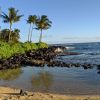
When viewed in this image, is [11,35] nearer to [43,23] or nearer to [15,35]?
[15,35]

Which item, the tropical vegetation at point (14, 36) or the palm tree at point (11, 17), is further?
the palm tree at point (11, 17)

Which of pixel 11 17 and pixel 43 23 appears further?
pixel 43 23

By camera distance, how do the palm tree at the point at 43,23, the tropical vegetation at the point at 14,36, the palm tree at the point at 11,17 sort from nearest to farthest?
the tropical vegetation at the point at 14,36
the palm tree at the point at 11,17
the palm tree at the point at 43,23

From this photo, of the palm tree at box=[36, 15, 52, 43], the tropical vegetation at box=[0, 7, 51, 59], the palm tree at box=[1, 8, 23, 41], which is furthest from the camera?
the palm tree at box=[36, 15, 52, 43]

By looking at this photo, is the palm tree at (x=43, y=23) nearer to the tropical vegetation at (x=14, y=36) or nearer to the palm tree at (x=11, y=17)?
the tropical vegetation at (x=14, y=36)

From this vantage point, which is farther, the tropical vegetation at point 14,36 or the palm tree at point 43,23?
the palm tree at point 43,23

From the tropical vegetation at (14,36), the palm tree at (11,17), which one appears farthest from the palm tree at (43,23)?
the palm tree at (11,17)

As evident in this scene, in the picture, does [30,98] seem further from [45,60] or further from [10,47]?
[10,47]

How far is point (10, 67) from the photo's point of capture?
35.7 metres

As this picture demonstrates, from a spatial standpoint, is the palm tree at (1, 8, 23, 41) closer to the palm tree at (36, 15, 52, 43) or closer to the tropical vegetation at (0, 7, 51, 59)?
the tropical vegetation at (0, 7, 51, 59)

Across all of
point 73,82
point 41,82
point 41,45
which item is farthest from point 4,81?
point 41,45

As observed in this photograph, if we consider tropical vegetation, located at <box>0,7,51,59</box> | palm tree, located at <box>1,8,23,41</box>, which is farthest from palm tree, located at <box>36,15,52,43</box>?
palm tree, located at <box>1,8,23,41</box>

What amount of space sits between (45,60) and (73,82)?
2214 centimetres

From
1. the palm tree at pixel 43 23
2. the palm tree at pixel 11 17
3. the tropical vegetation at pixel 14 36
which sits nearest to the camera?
the tropical vegetation at pixel 14 36
